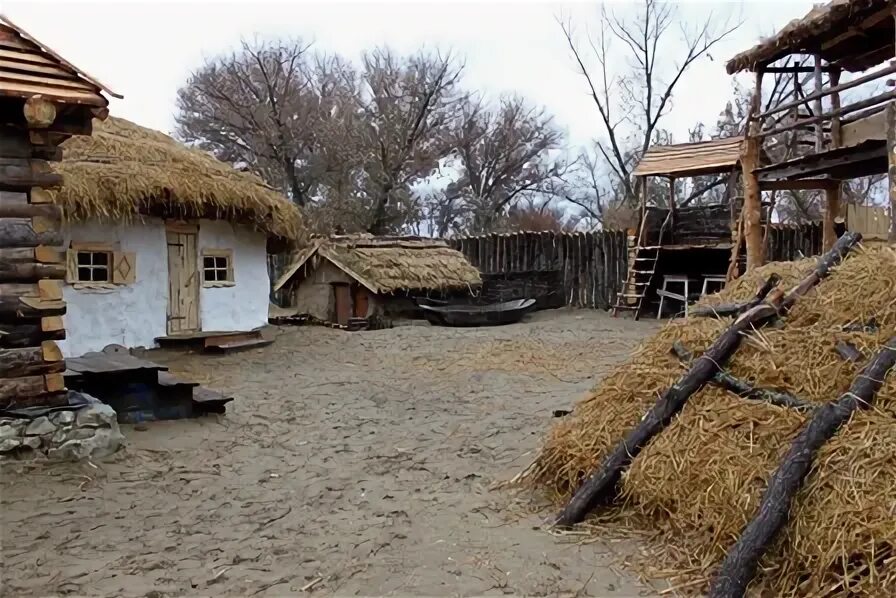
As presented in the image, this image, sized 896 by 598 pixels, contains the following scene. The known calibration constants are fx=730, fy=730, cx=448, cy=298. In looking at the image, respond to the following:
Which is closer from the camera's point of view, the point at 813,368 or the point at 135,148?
the point at 813,368

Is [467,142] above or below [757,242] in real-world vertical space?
above

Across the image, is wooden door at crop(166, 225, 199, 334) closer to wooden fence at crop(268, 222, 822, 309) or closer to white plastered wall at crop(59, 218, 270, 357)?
white plastered wall at crop(59, 218, 270, 357)

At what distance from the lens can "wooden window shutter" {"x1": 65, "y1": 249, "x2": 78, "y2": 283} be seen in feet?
32.3

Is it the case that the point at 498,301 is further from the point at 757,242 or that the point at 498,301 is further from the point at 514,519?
the point at 514,519

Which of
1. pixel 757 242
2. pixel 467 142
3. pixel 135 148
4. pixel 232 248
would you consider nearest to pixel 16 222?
pixel 135 148

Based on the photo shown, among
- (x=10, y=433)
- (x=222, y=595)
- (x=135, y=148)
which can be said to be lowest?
(x=222, y=595)

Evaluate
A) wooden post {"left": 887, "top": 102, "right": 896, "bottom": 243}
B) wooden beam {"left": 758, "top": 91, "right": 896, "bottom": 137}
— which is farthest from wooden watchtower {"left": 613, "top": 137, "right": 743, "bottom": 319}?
wooden post {"left": 887, "top": 102, "right": 896, "bottom": 243}

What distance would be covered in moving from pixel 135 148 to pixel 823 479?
10.4 meters

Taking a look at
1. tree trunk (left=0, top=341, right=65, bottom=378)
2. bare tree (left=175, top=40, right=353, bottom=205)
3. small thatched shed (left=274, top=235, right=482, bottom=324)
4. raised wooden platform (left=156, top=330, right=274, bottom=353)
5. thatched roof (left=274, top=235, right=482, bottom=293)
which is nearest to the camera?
tree trunk (left=0, top=341, right=65, bottom=378)

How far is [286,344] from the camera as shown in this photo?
12461 millimetres

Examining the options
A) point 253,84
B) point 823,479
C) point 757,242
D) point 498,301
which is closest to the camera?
point 823,479

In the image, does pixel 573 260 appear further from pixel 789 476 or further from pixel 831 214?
pixel 789 476

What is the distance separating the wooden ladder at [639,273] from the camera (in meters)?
16.0

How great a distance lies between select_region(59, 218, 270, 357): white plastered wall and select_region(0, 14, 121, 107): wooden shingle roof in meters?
4.43
